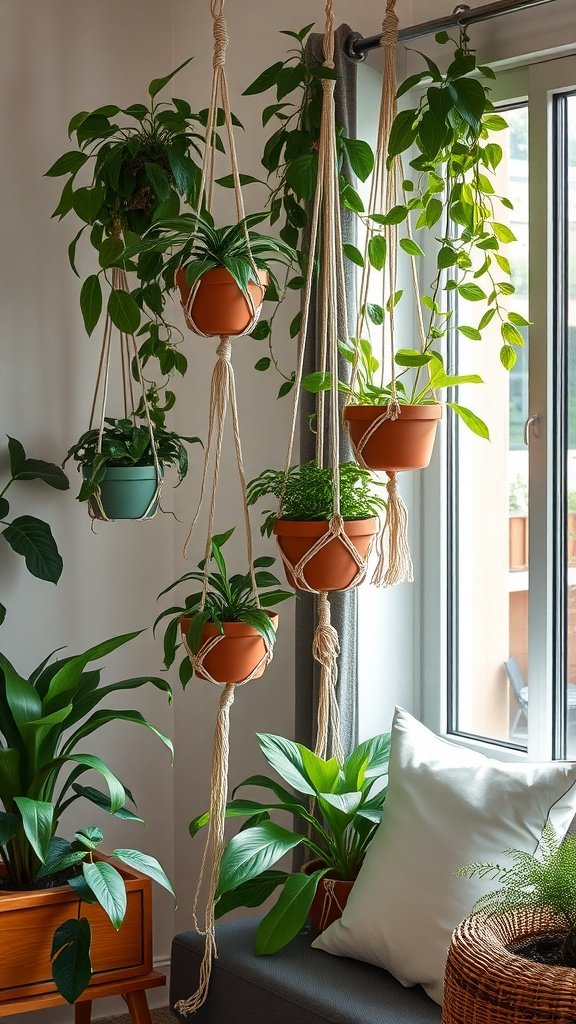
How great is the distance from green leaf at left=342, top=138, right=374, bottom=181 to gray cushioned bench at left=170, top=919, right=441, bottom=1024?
157 cm

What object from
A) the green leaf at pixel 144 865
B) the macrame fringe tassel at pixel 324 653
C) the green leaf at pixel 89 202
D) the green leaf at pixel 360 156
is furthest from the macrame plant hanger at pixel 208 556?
the green leaf at pixel 89 202

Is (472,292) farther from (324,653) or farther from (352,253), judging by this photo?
(324,653)

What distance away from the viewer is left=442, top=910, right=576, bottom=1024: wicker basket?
4.58 ft

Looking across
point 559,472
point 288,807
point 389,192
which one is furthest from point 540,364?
point 288,807

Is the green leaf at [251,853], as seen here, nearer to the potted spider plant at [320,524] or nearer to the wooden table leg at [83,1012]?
the potted spider plant at [320,524]

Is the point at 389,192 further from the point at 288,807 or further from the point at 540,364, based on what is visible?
the point at 288,807

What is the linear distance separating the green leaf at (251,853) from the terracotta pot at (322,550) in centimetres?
54

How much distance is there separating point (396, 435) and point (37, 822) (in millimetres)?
1042

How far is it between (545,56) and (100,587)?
175 cm

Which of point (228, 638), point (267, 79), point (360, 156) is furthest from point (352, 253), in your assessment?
point (228, 638)

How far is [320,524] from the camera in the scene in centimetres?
201

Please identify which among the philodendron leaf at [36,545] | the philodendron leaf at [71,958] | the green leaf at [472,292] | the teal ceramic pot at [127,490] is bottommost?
the philodendron leaf at [71,958]

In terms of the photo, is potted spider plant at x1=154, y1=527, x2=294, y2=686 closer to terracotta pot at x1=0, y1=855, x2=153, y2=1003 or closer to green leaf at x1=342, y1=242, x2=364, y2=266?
terracotta pot at x1=0, y1=855, x2=153, y2=1003

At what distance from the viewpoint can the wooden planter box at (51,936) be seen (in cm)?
224
